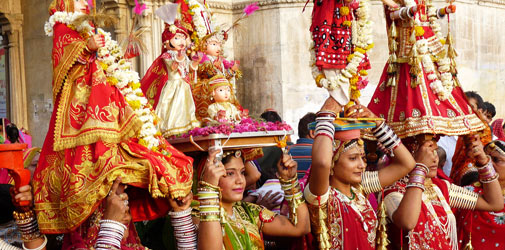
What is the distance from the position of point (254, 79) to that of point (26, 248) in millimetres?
8605

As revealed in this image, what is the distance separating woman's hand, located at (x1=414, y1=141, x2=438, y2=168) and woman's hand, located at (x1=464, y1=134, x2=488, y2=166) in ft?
1.36

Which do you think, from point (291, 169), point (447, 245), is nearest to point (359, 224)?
point (291, 169)

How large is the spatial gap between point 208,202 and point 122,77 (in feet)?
2.64

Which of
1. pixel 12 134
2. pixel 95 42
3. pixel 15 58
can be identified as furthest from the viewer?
pixel 15 58

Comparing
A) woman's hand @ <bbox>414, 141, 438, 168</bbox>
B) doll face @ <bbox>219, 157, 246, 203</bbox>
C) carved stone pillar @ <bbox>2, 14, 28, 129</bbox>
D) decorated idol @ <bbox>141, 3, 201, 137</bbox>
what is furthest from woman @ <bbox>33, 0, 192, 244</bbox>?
carved stone pillar @ <bbox>2, 14, 28, 129</bbox>

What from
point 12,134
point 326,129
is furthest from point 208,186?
point 12,134

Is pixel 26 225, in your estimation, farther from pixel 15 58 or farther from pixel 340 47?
pixel 15 58

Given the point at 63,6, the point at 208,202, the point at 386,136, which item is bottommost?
the point at 208,202

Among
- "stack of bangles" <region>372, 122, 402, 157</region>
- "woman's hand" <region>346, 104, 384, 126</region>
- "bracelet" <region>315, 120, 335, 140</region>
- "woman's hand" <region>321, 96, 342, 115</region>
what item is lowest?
"stack of bangles" <region>372, 122, 402, 157</region>

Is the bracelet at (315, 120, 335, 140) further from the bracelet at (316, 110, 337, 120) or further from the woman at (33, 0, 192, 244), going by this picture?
the woman at (33, 0, 192, 244)

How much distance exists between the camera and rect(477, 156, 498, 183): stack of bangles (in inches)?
211

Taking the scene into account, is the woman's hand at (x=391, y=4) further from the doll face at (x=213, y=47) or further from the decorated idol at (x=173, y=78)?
the decorated idol at (x=173, y=78)

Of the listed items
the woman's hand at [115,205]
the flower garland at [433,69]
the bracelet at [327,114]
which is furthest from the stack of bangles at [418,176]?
the woman's hand at [115,205]

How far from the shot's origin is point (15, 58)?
13.7 metres
